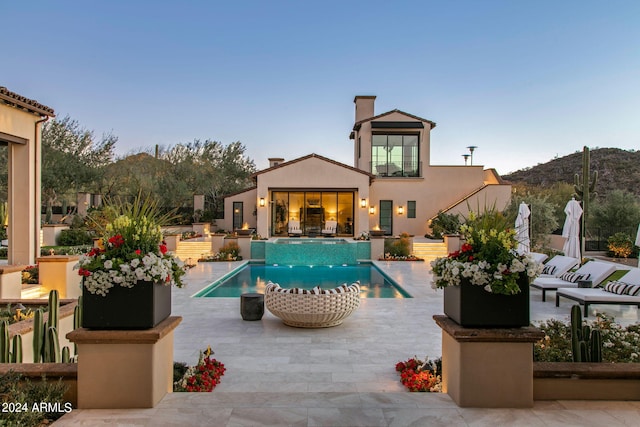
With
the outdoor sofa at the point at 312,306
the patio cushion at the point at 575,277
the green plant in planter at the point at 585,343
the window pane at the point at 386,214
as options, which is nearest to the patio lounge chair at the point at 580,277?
the patio cushion at the point at 575,277

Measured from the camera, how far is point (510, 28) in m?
16.2

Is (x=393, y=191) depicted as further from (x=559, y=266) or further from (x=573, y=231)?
(x=559, y=266)

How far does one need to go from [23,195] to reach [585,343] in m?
13.7

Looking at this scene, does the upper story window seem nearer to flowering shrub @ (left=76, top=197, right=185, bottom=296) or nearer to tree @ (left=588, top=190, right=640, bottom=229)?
tree @ (left=588, top=190, right=640, bottom=229)

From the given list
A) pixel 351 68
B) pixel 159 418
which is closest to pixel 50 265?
pixel 159 418

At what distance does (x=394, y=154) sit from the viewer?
1048 inches

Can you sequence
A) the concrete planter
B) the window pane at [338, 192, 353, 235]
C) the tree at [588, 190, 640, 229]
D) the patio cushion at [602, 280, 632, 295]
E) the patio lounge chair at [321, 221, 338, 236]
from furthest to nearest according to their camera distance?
the window pane at [338, 192, 353, 235] → the patio lounge chair at [321, 221, 338, 236] → the tree at [588, 190, 640, 229] → the patio cushion at [602, 280, 632, 295] → the concrete planter

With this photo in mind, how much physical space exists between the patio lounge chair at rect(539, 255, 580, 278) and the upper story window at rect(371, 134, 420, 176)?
15.9 metres

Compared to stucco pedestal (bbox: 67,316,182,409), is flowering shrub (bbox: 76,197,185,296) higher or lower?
higher

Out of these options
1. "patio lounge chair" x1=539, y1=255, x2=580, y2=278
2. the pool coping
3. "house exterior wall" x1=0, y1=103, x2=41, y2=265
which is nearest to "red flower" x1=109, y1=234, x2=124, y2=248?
the pool coping

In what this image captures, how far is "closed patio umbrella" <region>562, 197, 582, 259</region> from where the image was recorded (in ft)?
38.3

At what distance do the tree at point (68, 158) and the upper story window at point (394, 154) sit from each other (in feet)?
54.8

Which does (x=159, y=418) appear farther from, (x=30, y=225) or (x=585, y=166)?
(x=585, y=166)

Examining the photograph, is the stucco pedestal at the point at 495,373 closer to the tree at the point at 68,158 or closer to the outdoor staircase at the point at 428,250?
the outdoor staircase at the point at 428,250
